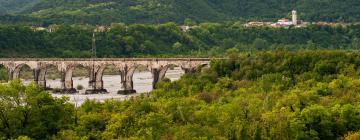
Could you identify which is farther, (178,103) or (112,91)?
(112,91)

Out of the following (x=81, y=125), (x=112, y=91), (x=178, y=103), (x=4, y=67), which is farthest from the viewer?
(x=4, y=67)

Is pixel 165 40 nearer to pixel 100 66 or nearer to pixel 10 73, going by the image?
pixel 10 73

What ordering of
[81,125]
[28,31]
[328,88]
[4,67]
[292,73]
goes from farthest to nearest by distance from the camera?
[28,31] → [4,67] → [292,73] → [328,88] → [81,125]

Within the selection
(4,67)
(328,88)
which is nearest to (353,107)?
(328,88)

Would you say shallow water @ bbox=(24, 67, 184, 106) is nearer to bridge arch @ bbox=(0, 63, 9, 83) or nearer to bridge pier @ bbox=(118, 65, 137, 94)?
bridge pier @ bbox=(118, 65, 137, 94)

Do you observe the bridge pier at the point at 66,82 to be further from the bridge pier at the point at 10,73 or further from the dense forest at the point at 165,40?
the dense forest at the point at 165,40

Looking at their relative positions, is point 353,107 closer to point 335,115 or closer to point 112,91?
point 335,115

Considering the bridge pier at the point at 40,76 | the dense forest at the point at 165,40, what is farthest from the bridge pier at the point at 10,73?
the dense forest at the point at 165,40
